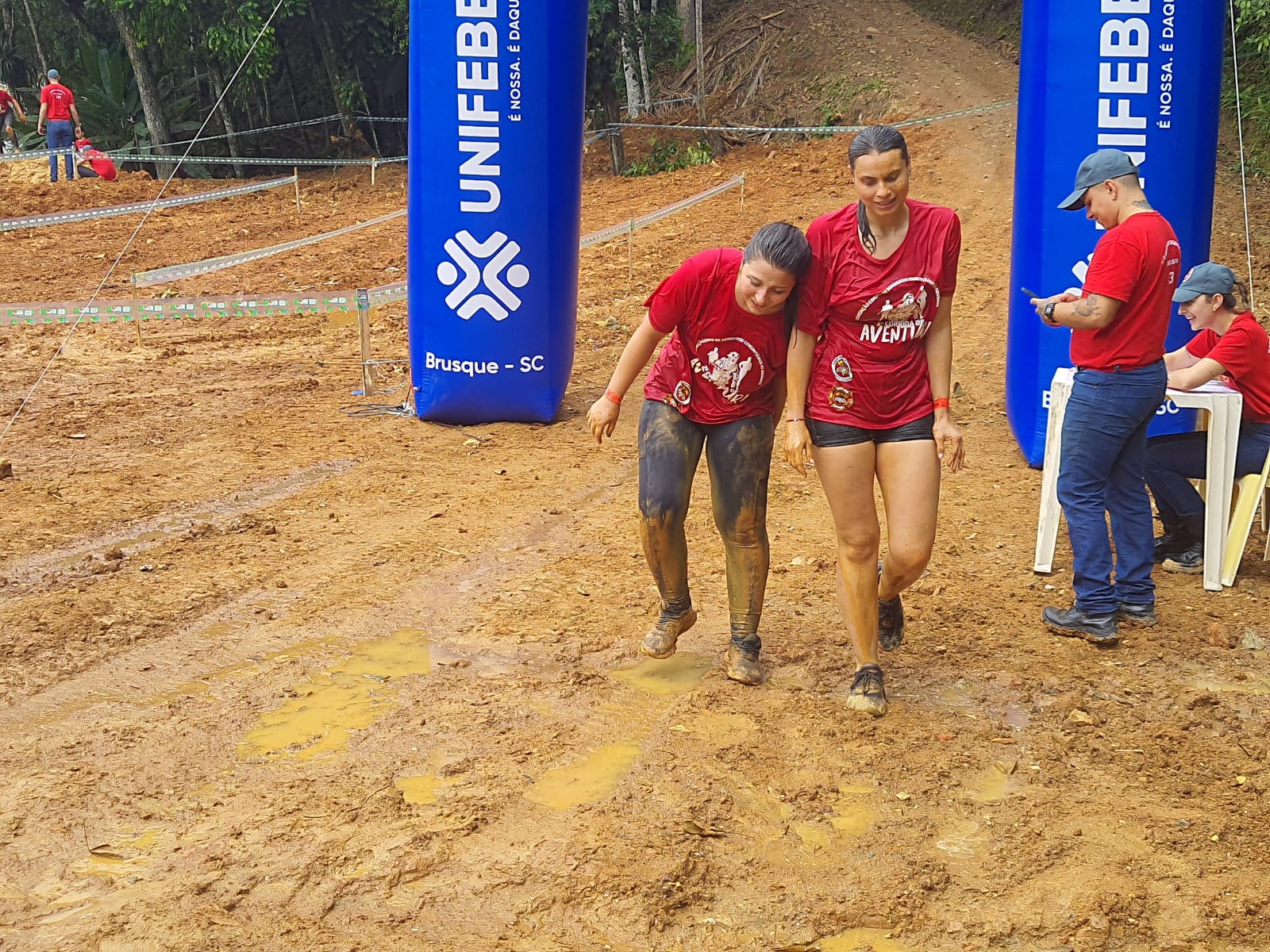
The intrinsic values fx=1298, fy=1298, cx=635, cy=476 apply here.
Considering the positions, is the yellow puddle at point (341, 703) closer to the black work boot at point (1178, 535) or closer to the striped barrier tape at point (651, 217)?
the black work boot at point (1178, 535)

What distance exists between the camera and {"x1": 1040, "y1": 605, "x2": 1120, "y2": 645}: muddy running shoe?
5.20 m

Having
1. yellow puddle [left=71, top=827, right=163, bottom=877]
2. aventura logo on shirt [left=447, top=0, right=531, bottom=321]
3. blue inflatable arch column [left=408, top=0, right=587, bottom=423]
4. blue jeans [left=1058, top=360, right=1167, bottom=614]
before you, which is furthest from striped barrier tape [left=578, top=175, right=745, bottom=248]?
yellow puddle [left=71, top=827, right=163, bottom=877]

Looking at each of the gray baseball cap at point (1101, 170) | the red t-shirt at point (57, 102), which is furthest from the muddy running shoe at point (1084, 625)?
the red t-shirt at point (57, 102)

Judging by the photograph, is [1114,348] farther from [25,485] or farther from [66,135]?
[66,135]

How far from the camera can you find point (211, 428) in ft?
28.1

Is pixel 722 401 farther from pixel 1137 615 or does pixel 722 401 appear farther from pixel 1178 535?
pixel 1178 535

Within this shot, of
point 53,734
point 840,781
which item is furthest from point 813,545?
point 53,734

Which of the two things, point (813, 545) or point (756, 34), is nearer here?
point (813, 545)

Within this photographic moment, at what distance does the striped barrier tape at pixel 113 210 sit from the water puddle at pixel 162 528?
8941 millimetres

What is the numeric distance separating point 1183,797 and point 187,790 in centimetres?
308

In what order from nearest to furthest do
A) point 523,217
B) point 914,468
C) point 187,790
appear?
point 187,790 < point 914,468 < point 523,217

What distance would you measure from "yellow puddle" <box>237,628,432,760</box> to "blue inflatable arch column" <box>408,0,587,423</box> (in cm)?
335

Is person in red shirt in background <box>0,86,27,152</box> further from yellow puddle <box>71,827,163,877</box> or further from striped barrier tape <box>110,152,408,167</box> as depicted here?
yellow puddle <box>71,827,163,877</box>

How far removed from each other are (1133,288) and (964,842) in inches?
91.9
